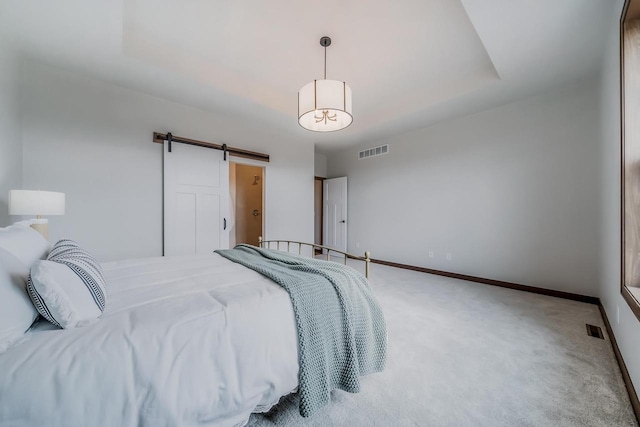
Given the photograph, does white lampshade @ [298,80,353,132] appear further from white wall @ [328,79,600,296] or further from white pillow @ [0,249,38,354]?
white wall @ [328,79,600,296]

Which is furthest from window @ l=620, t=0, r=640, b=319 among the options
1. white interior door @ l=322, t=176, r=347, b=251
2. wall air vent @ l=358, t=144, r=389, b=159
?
white interior door @ l=322, t=176, r=347, b=251

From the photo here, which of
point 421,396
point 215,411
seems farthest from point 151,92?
point 421,396

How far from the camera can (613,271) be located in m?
2.03

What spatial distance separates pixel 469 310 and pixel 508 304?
0.55 meters

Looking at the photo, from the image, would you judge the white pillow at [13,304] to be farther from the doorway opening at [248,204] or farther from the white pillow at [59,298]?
the doorway opening at [248,204]

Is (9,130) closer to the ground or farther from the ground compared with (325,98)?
closer to the ground

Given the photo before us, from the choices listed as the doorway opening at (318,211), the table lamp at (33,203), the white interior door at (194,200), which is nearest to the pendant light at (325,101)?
the white interior door at (194,200)

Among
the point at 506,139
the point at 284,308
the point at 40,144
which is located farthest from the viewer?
the point at 506,139

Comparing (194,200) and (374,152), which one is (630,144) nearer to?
(374,152)

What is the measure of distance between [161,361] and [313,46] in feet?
9.40

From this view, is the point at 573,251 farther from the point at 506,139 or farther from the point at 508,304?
the point at 506,139

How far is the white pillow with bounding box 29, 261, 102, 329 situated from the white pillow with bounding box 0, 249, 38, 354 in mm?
33

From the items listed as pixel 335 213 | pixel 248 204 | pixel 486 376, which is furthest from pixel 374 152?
pixel 486 376

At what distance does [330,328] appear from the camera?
4.33 ft
